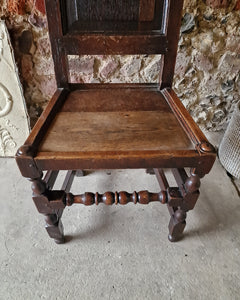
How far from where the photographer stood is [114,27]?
793mm

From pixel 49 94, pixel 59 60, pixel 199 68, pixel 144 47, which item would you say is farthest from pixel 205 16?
pixel 49 94

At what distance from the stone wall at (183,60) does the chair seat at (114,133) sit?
331 mm

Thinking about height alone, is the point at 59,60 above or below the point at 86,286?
above

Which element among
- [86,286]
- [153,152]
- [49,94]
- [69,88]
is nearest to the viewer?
[153,152]

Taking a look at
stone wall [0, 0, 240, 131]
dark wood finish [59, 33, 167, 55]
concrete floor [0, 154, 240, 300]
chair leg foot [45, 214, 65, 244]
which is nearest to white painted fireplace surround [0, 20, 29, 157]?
stone wall [0, 0, 240, 131]

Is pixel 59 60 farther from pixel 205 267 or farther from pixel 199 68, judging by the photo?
pixel 205 267

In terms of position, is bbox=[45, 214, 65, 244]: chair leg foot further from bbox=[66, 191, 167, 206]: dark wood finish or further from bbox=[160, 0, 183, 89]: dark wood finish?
bbox=[160, 0, 183, 89]: dark wood finish

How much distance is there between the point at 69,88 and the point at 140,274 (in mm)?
786

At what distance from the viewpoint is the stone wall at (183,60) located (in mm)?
1015

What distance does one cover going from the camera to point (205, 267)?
843mm

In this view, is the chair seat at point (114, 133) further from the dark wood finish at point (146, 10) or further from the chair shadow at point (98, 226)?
A: the chair shadow at point (98, 226)

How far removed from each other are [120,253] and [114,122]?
1.76 feet

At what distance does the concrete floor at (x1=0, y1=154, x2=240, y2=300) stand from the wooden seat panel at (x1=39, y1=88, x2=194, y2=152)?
0.49 metres

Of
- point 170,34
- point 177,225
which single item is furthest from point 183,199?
point 170,34
